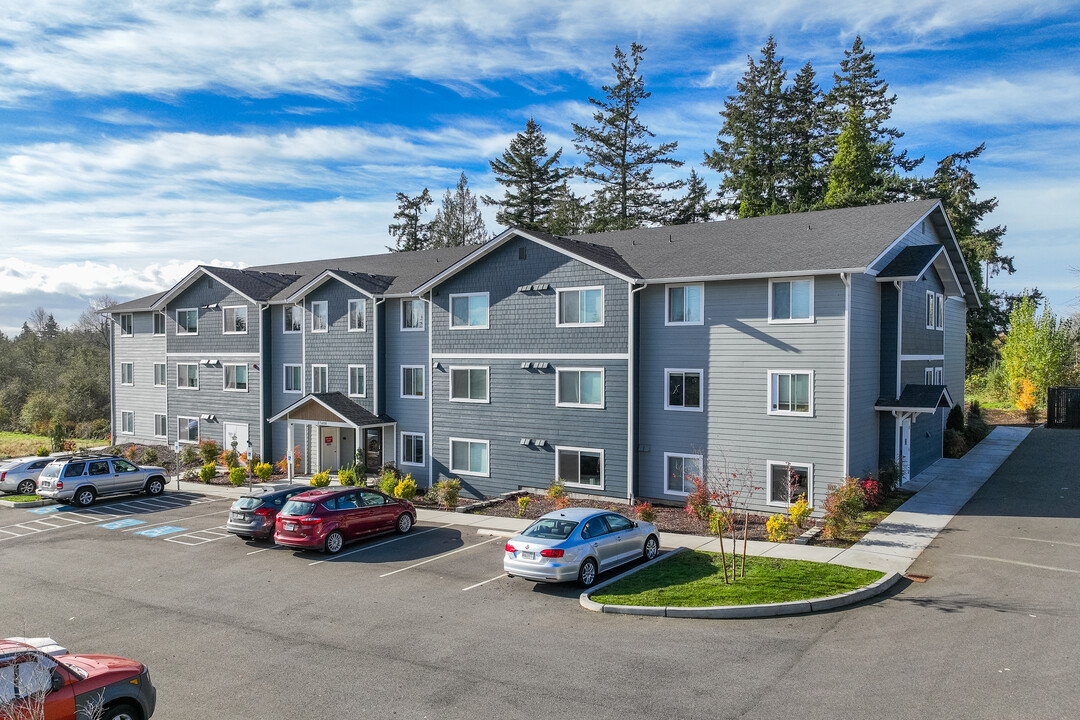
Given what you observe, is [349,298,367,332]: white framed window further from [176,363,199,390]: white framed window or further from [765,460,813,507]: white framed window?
[765,460,813,507]: white framed window

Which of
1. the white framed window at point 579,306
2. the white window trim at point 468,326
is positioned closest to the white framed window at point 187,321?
the white window trim at point 468,326

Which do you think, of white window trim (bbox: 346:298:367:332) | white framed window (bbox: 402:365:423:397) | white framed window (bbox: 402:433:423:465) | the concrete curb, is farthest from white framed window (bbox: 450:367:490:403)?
the concrete curb

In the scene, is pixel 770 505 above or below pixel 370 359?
below

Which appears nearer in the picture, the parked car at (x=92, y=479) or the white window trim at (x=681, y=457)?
the white window trim at (x=681, y=457)

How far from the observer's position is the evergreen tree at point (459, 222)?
225 feet

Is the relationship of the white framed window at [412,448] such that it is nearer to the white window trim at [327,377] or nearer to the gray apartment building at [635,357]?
the gray apartment building at [635,357]

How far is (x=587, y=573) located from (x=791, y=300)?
1140 centimetres

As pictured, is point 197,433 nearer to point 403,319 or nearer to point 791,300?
point 403,319

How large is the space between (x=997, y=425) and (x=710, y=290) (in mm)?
25048

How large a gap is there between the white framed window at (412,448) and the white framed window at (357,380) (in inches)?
118

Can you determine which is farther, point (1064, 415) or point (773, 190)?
point (773, 190)

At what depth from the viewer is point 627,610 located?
523 inches

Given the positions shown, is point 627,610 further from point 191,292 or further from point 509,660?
point 191,292

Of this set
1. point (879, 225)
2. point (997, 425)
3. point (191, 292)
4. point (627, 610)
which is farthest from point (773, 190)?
point (627, 610)
